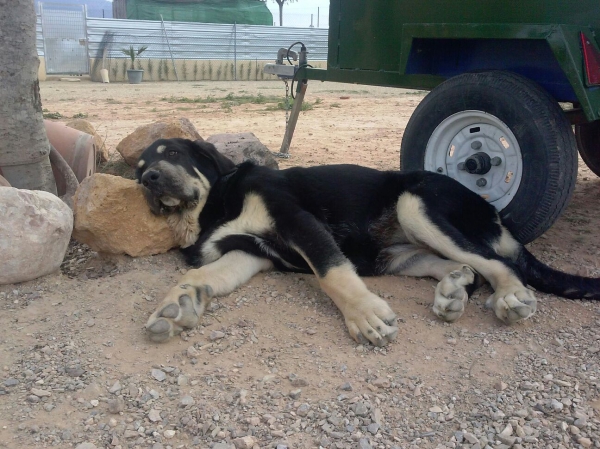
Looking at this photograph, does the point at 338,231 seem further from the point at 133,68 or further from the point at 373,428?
the point at 133,68

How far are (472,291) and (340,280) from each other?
92 centimetres

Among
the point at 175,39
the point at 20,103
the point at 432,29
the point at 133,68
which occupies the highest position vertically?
the point at 175,39

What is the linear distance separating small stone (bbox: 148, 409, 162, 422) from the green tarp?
30366 mm

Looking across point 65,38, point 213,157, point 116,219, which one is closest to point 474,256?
point 213,157

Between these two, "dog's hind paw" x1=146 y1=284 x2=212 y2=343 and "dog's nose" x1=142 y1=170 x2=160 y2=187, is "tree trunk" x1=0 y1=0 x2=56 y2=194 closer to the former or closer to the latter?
"dog's nose" x1=142 y1=170 x2=160 y2=187

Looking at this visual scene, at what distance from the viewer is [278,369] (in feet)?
9.62

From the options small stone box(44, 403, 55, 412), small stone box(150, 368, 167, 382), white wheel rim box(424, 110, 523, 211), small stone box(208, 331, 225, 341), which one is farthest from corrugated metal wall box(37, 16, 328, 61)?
small stone box(44, 403, 55, 412)

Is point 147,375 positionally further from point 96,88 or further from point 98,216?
point 96,88

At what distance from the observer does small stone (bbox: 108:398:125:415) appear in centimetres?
257

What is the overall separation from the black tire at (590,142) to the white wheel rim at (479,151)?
2432mm

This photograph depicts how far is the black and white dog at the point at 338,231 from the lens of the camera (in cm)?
358

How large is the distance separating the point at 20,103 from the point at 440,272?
11.4 ft

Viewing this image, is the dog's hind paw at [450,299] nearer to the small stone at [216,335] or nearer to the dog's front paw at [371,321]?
the dog's front paw at [371,321]

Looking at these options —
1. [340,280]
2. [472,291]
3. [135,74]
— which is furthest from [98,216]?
[135,74]
